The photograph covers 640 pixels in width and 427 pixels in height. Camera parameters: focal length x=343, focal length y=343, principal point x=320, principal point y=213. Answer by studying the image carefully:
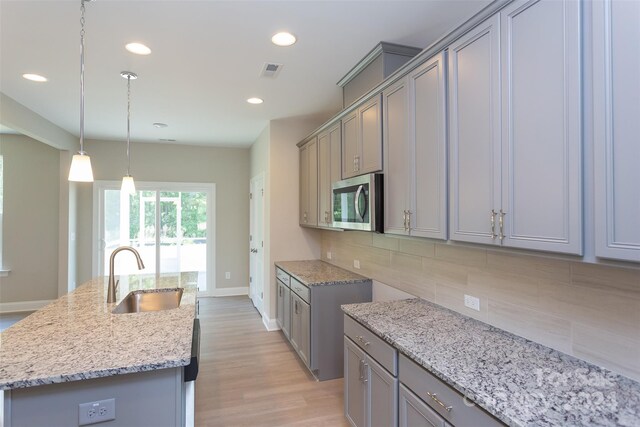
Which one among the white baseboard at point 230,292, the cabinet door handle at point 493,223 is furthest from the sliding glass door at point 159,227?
the cabinet door handle at point 493,223

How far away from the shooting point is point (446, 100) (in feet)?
5.96

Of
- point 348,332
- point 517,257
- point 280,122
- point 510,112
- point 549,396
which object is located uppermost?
point 280,122

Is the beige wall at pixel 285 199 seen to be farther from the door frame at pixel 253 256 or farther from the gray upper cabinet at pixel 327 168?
the gray upper cabinet at pixel 327 168

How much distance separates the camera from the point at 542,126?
4.27ft

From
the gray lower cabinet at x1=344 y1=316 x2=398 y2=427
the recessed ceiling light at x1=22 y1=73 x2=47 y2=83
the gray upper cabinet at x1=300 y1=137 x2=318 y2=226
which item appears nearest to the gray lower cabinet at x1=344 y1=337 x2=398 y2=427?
the gray lower cabinet at x1=344 y1=316 x2=398 y2=427

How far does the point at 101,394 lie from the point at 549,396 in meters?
1.68

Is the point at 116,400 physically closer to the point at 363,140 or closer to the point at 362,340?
the point at 362,340

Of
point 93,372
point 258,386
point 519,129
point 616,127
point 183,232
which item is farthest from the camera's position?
point 183,232

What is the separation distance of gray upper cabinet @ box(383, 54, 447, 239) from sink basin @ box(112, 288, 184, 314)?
5.77 ft

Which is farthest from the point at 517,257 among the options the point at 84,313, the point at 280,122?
the point at 280,122

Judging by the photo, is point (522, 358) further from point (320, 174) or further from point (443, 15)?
point (320, 174)

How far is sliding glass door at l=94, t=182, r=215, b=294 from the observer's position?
581cm

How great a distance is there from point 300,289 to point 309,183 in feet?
4.35

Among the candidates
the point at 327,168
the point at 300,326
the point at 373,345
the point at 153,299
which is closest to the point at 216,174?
the point at 327,168
